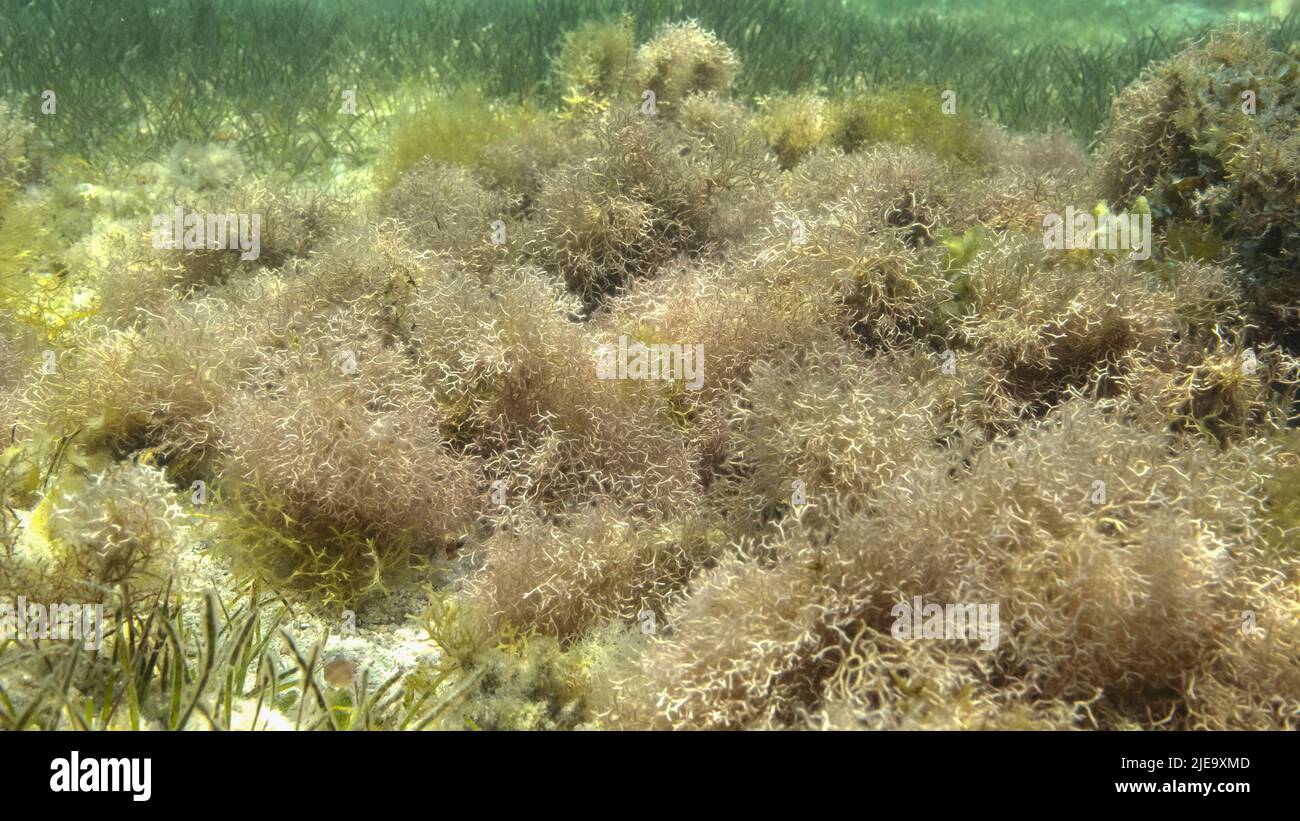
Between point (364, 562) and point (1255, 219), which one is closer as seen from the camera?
point (364, 562)

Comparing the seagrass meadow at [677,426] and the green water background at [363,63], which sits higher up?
the green water background at [363,63]

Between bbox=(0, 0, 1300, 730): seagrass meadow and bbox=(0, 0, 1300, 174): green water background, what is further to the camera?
bbox=(0, 0, 1300, 174): green water background

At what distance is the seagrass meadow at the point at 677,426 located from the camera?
2635 millimetres

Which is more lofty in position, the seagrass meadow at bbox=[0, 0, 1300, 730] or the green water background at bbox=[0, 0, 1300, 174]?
the green water background at bbox=[0, 0, 1300, 174]

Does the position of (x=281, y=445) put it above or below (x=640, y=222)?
below

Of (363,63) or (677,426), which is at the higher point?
(363,63)

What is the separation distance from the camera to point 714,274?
15.5 ft

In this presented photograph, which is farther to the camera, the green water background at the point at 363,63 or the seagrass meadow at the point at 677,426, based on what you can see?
the green water background at the point at 363,63

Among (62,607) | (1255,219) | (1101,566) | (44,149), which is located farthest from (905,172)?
(44,149)

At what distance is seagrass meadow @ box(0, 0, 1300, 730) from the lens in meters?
2.63

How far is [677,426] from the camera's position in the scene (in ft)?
13.7
